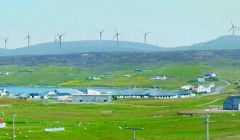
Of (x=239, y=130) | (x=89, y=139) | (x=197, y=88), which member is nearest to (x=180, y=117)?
(x=239, y=130)

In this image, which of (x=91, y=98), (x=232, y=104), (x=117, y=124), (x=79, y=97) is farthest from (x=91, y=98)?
(x=117, y=124)

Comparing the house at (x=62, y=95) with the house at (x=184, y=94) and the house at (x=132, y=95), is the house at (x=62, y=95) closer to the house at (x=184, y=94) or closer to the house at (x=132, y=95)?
the house at (x=132, y=95)

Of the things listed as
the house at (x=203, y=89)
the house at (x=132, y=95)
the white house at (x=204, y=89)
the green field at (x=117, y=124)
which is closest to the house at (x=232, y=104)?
the green field at (x=117, y=124)

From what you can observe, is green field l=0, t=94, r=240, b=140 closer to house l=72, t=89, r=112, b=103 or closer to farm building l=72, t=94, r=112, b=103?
house l=72, t=89, r=112, b=103

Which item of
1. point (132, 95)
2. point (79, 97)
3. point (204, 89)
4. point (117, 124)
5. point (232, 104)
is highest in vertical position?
point (204, 89)

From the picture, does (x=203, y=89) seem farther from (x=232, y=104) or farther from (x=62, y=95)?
(x=232, y=104)

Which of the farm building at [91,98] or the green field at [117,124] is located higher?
the farm building at [91,98]

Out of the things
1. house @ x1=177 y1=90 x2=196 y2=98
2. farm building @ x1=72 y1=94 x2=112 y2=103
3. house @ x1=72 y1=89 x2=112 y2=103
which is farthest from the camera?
house @ x1=177 y1=90 x2=196 y2=98

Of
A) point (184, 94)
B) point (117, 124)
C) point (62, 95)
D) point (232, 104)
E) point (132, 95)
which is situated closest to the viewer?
point (117, 124)

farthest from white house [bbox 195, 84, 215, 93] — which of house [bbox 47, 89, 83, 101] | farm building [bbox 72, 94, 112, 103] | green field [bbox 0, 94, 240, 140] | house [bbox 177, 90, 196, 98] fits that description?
green field [bbox 0, 94, 240, 140]

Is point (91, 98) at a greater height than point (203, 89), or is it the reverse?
point (203, 89)

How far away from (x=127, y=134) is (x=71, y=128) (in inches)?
295

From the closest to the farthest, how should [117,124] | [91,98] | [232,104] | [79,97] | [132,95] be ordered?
[117,124], [232,104], [91,98], [79,97], [132,95]

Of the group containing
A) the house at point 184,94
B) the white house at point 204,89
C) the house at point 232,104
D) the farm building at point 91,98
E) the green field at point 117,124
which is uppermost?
the white house at point 204,89
